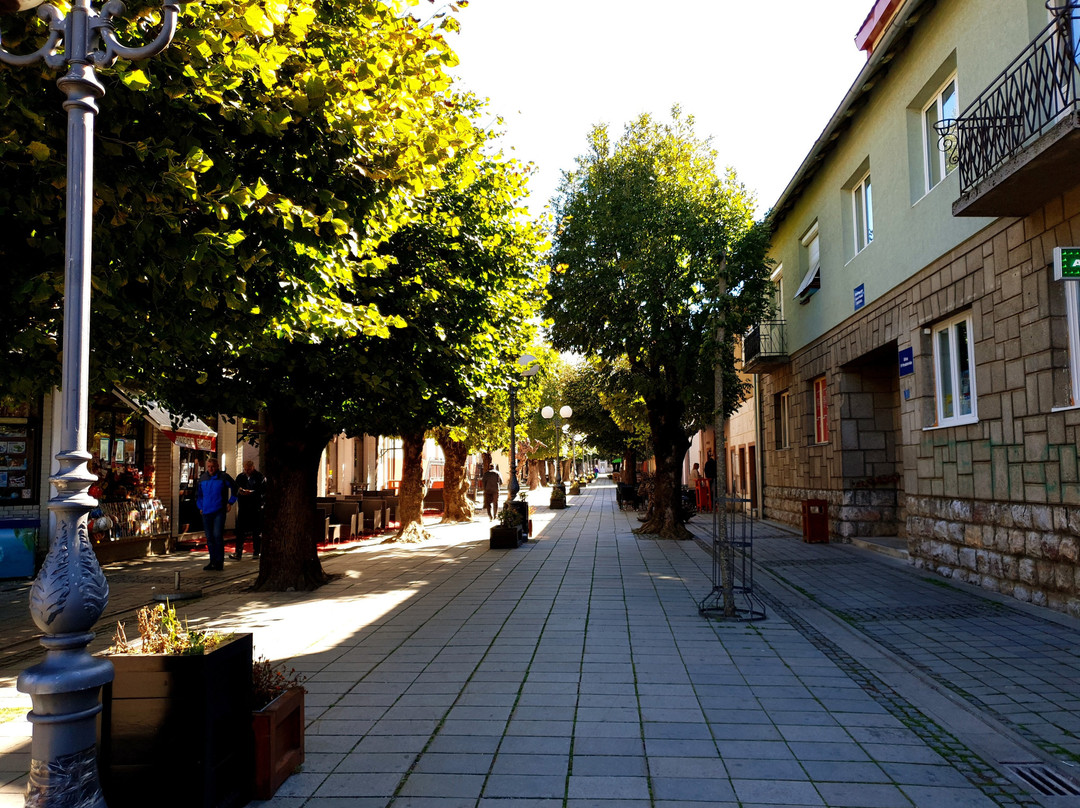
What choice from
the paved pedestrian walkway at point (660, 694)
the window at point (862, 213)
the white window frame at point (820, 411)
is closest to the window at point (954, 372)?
the paved pedestrian walkway at point (660, 694)

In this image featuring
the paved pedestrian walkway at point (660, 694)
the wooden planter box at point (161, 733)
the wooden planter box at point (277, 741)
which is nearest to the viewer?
the wooden planter box at point (161, 733)

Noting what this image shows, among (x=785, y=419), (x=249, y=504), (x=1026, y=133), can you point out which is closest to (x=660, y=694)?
(x=1026, y=133)

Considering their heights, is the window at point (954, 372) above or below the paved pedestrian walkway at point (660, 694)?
above

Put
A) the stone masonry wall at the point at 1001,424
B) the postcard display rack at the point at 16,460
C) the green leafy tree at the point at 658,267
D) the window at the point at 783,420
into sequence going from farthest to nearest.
→ the window at the point at 783,420, the green leafy tree at the point at 658,267, the postcard display rack at the point at 16,460, the stone masonry wall at the point at 1001,424

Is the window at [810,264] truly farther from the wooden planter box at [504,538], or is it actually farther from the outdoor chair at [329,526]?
the outdoor chair at [329,526]

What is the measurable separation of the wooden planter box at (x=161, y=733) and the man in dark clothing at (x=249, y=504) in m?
12.1

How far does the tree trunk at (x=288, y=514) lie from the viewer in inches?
440

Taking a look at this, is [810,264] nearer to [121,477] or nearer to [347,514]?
[347,514]

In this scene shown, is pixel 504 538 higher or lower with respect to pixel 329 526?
lower

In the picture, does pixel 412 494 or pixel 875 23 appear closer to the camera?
pixel 875 23

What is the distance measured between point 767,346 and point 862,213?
→ 5.76 m

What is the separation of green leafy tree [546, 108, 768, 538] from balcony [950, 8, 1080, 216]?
20.8 ft

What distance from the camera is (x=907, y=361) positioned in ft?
40.5

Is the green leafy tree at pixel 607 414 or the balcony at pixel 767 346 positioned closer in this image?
the balcony at pixel 767 346
